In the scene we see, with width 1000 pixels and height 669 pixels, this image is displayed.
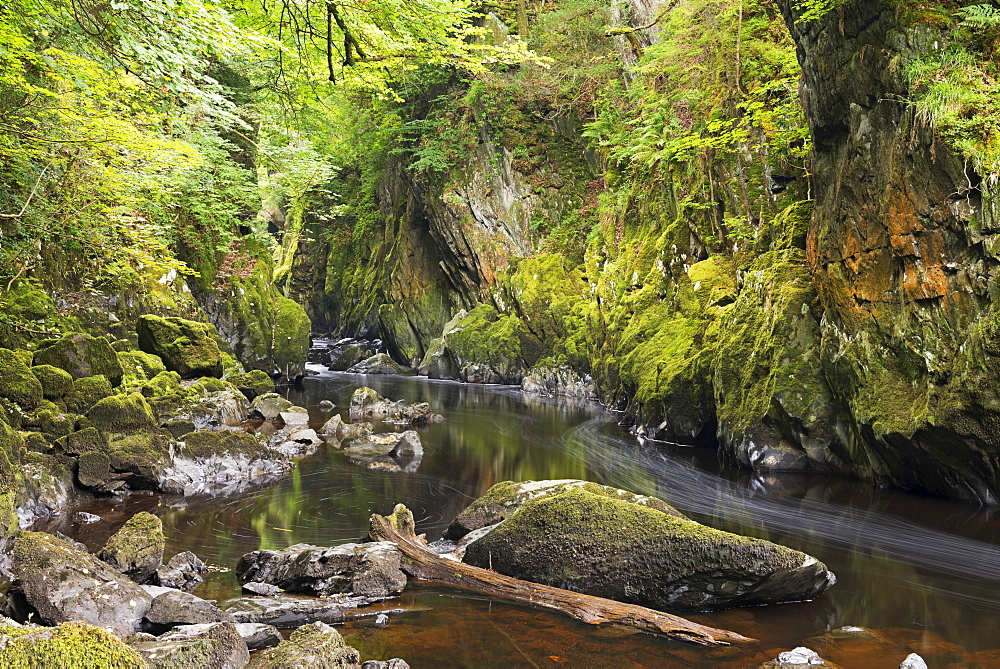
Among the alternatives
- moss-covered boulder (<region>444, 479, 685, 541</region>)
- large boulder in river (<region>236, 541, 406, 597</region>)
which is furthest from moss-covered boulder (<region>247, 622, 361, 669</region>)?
moss-covered boulder (<region>444, 479, 685, 541</region>)

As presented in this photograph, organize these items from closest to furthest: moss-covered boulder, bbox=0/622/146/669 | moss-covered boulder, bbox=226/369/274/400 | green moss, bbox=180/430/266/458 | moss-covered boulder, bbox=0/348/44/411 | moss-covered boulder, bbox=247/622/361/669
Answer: moss-covered boulder, bbox=0/622/146/669 < moss-covered boulder, bbox=247/622/361/669 < moss-covered boulder, bbox=0/348/44/411 < green moss, bbox=180/430/266/458 < moss-covered boulder, bbox=226/369/274/400

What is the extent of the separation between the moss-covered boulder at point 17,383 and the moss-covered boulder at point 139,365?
2217mm

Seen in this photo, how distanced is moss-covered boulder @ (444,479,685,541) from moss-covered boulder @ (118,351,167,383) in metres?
7.78

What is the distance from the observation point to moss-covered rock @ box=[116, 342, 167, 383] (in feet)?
41.9

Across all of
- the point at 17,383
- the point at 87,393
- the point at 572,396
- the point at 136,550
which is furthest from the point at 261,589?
the point at 572,396

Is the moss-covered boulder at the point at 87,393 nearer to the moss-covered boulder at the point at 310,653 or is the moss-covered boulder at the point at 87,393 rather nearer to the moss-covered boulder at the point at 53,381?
the moss-covered boulder at the point at 53,381

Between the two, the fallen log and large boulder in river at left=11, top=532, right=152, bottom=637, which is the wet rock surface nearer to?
large boulder in river at left=11, top=532, right=152, bottom=637

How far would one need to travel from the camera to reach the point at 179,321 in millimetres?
16266

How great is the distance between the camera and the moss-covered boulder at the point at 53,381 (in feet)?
33.3

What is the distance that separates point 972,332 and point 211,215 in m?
19.3

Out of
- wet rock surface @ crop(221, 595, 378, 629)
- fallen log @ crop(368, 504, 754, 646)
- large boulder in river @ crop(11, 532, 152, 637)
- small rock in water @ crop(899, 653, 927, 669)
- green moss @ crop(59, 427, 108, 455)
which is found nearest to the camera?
small rock in water @ crop(899, 653, 927, 669)

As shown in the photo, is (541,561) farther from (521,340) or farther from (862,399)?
(521,340)

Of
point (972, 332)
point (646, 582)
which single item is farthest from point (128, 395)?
point (972, 332)

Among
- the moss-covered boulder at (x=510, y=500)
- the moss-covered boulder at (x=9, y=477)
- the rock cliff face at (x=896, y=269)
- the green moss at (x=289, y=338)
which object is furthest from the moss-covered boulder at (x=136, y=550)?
the green moss at (x=289, y=338)
